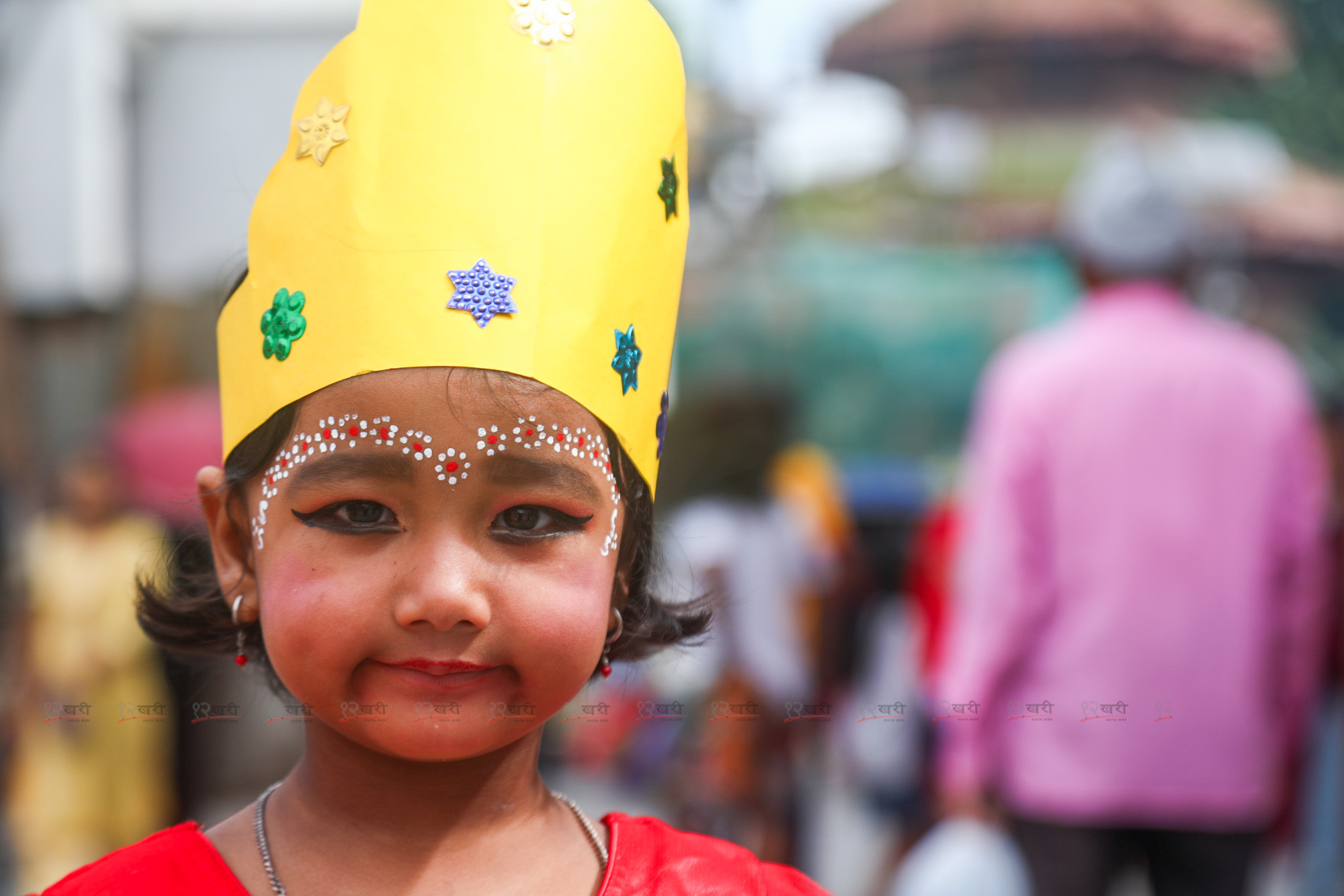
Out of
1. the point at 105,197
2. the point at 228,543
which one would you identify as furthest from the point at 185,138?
the point at 228,543

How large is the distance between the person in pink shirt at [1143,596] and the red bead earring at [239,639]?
1825 millimetres

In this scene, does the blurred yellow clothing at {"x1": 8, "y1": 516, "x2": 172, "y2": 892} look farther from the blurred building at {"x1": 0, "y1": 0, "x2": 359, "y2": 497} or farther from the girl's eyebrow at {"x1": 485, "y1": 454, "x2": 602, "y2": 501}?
the girl's eyebrow at {"x1": 485, "y1": 454, "x2": 602, "y2": 501}

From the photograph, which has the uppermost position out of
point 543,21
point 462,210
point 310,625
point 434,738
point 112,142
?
point 543,21

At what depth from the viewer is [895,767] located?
4953 millimetres

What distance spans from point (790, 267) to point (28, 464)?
4.21 metres

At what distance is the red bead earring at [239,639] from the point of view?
1.45 meters

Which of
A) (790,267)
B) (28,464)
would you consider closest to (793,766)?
(790,267)

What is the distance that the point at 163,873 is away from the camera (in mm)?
1398

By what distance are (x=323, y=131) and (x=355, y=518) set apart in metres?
0.40

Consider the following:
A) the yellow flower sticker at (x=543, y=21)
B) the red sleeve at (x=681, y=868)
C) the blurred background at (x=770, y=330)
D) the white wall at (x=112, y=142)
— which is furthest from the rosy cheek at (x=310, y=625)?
the white wall at (x=112, y=142)

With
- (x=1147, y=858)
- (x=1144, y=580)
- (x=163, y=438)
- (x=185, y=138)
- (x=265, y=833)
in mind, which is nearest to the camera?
(x=265, y=833)

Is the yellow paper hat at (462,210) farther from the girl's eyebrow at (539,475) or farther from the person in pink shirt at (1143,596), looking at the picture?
the person in pink shirt at (1143,596)

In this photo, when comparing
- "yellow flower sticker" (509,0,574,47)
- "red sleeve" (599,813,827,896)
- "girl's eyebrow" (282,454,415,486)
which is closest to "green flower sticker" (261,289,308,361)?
"girl's eyebrow" (282,454,415,486)

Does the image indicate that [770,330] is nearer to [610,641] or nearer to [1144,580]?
[1144,580]
